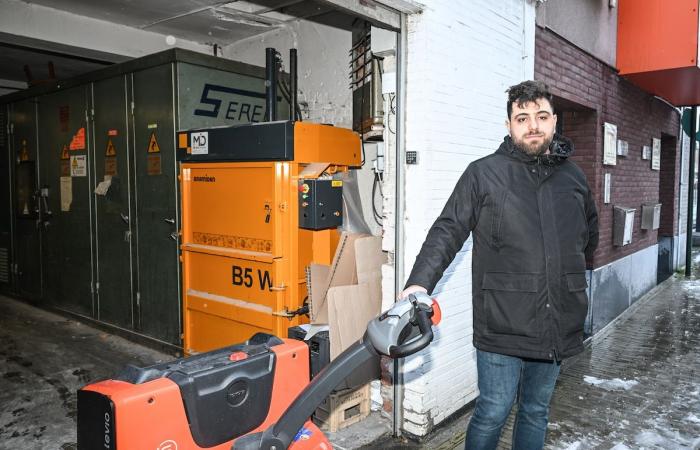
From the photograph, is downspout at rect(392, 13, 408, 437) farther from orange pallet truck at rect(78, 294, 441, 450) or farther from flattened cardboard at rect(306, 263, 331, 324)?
orange pallet truck at rect(78, 294, 441, 450)

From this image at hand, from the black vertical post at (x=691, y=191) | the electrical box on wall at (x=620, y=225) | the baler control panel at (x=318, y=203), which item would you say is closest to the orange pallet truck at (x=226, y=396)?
Result: the baler control panel at (x=318, y=203)

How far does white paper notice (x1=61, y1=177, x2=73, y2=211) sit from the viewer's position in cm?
614

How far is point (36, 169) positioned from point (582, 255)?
6.42 metres

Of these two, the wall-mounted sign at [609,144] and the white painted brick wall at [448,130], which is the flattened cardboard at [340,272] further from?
the wall-mounted sign at [609,144]

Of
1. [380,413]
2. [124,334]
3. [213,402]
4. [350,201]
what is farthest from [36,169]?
[213,402]

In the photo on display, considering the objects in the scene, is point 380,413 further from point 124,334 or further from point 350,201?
point 124,334

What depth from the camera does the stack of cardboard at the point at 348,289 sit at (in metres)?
3.51

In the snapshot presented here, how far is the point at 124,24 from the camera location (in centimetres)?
609

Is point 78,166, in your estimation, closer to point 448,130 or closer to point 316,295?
point 316,295

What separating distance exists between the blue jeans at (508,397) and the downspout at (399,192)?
1.16 metres

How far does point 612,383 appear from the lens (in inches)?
182

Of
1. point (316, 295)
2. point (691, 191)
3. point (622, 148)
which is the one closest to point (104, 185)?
point (316, 295)

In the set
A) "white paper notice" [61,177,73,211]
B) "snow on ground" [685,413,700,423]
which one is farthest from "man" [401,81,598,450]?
"white paper notice" [61,177,73,211]

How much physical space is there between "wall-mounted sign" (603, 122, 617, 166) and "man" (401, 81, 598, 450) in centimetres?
422
